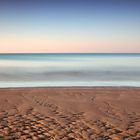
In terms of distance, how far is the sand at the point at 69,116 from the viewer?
13.1 ft

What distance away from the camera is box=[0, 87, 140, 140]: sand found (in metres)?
4.00

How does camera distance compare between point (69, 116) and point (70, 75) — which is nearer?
point (69, 116)

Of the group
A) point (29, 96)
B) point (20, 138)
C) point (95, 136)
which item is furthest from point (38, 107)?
point (95, 136)

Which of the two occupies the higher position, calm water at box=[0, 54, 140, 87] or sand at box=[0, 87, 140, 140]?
calm water at box=[0, 54, 140, 87]

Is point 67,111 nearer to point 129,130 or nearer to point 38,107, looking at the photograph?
point 38,107

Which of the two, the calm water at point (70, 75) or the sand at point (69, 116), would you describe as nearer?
the sand at point (69, 116)

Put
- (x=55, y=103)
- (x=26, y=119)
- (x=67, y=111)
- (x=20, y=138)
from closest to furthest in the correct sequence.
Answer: (x=20, y=138)
(x=26, y=119)
(x=67, y=111)
(x=55, y=103)

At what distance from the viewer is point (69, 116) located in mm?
5203

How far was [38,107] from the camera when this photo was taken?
6039 mm

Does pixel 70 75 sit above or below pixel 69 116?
above

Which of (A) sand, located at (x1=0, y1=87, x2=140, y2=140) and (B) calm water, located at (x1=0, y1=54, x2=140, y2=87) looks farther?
(B) calm water, located at (x1=0, y1=54, x2=140, y2=87)

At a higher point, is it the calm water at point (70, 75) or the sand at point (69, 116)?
the calm water at point (70, 75)

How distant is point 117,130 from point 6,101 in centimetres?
428

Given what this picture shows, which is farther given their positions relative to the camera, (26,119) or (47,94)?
(47,94)
